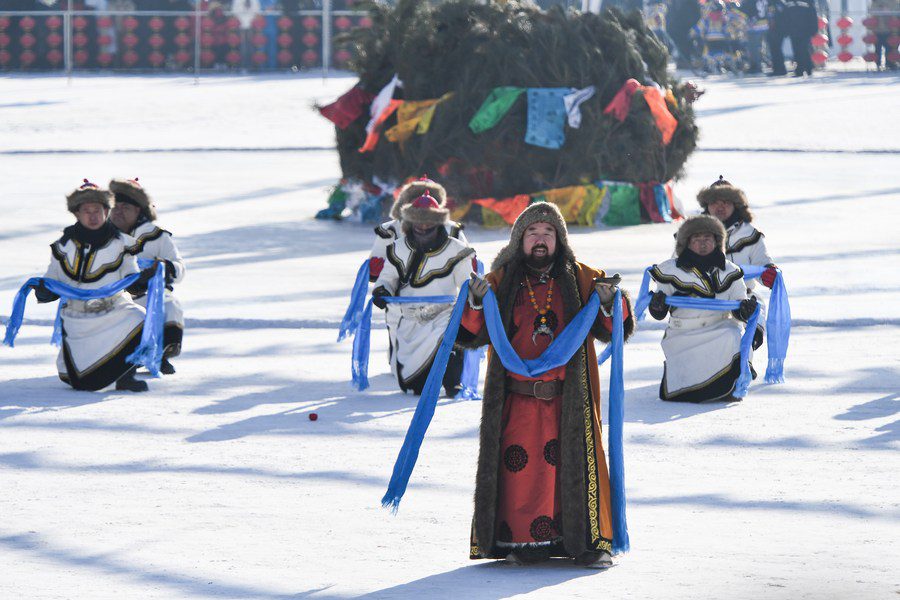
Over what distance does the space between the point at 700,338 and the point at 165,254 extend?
3.52 metres

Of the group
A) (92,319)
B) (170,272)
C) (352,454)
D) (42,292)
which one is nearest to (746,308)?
(352,454)

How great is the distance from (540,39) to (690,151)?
2.17 metres

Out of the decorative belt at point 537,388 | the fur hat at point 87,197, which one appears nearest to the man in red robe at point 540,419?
the decorative belt at point 537,388

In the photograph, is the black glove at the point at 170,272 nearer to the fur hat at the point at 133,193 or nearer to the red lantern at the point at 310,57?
the fur hat at the point at 133,193

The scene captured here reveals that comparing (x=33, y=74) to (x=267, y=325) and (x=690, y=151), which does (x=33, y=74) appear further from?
(x=267, y=325)

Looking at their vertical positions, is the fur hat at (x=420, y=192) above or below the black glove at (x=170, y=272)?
above

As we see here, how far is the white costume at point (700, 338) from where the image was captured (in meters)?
10.3

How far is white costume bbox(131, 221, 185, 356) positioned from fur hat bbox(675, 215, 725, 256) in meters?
3.24

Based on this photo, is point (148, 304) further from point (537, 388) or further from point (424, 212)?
point (537, 388)

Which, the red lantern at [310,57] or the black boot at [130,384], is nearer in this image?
the black boot at [130,384]

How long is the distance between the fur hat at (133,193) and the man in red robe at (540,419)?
4.71 meters

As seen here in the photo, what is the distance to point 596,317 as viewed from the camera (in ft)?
22.7

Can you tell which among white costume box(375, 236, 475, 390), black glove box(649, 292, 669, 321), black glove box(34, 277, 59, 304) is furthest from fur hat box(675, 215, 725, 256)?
black glove box(34, 277, 59, 304)

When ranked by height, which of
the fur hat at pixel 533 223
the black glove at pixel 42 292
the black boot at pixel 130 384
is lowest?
the black boot at pixel 130 384
